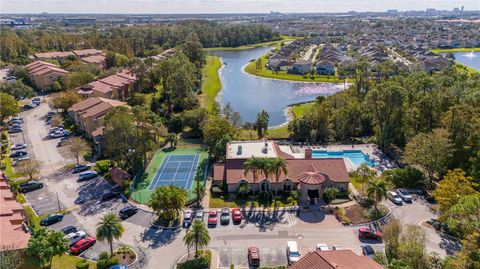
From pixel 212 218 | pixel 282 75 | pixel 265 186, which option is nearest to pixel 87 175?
pixel 212 218

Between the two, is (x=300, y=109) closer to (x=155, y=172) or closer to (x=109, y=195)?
(x=155, y=172)

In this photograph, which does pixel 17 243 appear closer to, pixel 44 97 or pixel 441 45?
pixel 44 97

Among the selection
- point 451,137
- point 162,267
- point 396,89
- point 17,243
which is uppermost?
point 396,89

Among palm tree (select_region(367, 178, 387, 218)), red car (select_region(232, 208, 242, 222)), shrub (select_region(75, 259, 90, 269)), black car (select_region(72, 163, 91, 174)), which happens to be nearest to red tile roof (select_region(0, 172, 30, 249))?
shrub (select_region(75, 259, 90, 269))

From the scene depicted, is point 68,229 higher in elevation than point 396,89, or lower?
lower

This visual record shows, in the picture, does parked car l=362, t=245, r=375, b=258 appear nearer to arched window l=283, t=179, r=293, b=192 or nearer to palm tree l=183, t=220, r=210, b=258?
arched window l=283, t=179, r=293, b=192

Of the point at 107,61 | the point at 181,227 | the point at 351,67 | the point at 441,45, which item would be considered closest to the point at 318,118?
the point at 181,227

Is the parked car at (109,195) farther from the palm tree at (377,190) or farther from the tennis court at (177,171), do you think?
the palm tree at (377,190)
